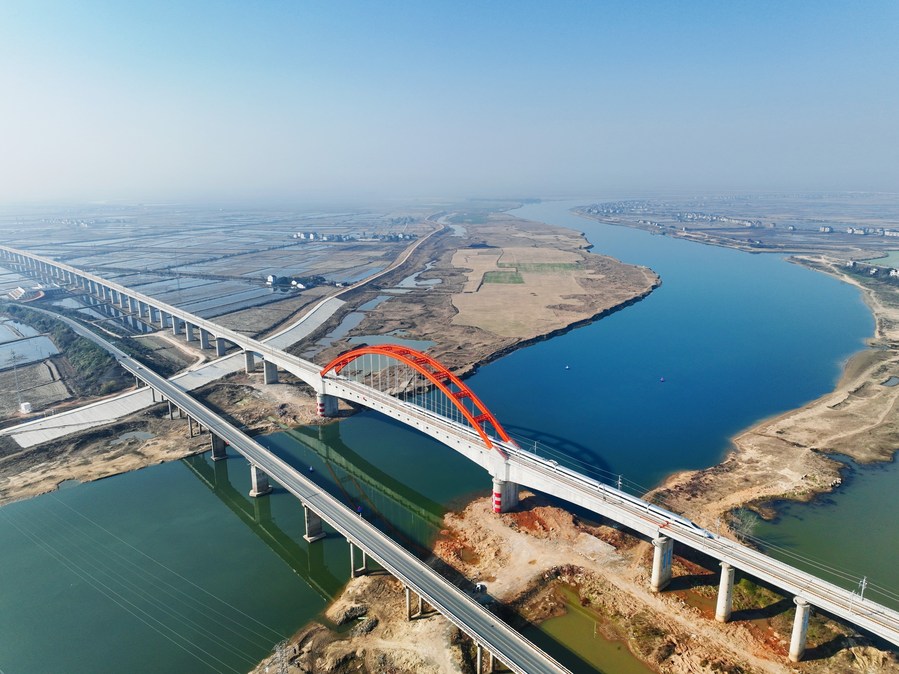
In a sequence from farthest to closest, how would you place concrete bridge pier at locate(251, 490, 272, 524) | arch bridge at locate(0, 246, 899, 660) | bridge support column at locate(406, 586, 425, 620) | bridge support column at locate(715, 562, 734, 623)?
concrete bridge pier at locate(251, 490, 272, 524) < bridge support column at locate(406, 586, 425, 620) < bridge support column at locate(715, 562, 734, 623) < arch bridge at locate(0, 246, 899, 660)

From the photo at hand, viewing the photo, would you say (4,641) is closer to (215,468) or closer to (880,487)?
(215,468)

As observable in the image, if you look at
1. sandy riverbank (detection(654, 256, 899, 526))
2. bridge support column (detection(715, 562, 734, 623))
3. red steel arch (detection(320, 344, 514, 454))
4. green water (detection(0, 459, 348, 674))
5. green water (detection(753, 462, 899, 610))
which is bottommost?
green water (detection(0, 459, 348, 674))

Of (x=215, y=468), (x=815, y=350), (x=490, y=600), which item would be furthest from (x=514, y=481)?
(x=815, y=350)

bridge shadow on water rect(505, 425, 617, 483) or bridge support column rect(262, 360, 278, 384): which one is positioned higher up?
bridge support column rect(262, 360, 278, 384)

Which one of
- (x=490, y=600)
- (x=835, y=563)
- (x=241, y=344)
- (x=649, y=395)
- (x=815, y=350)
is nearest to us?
(x=490, y=600)

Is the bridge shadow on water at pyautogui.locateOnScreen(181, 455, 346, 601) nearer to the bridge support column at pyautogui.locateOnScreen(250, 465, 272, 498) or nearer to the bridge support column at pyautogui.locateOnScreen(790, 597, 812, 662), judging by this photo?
the bridge support column at pyautogui.locateOnScreen(250, 465, 272, 498)

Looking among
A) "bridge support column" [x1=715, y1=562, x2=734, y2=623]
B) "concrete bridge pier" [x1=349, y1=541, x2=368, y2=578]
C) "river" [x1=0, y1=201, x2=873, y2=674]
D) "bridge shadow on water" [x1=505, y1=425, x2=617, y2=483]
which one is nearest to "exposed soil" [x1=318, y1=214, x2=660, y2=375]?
"river" [x1=0, y1=201, x2=873, y2=674]

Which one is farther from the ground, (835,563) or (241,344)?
(241,344)

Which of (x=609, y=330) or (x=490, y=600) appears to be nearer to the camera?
(x=490, y=600)

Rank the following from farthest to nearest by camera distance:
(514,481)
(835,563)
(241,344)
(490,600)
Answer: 1. (241,344)
2. (514,481)
3. (835,563)
4. (490,600)
